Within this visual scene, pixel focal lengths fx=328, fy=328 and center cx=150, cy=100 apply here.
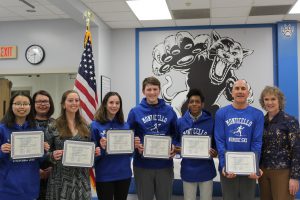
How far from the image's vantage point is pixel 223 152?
9.41 ft

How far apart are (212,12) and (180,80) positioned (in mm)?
1448

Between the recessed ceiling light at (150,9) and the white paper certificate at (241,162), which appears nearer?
the white paper certificate at (241,162)

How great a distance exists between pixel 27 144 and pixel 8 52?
425cm

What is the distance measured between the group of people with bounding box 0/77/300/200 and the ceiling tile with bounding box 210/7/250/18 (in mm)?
2652

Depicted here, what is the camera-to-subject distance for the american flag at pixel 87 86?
4.75 meters

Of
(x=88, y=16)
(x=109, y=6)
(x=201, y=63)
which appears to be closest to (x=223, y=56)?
(x=201, y=63)

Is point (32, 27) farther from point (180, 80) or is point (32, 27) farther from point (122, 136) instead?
point (122, 136)

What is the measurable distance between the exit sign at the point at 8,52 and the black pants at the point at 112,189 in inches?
167

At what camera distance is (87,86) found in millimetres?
4820

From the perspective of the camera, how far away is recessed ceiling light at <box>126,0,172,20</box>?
16.5ft

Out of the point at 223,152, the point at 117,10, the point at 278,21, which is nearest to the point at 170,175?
the point at 223,152

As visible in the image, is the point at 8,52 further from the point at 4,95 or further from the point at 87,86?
the point at 87,86

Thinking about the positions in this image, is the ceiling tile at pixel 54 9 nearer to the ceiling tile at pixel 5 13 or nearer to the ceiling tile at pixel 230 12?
the ceiling tile at pixel 5 13

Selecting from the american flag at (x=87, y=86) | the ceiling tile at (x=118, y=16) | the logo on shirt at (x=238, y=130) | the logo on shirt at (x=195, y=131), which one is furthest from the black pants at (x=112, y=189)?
the ceiling tile at (x=118, y=16)
